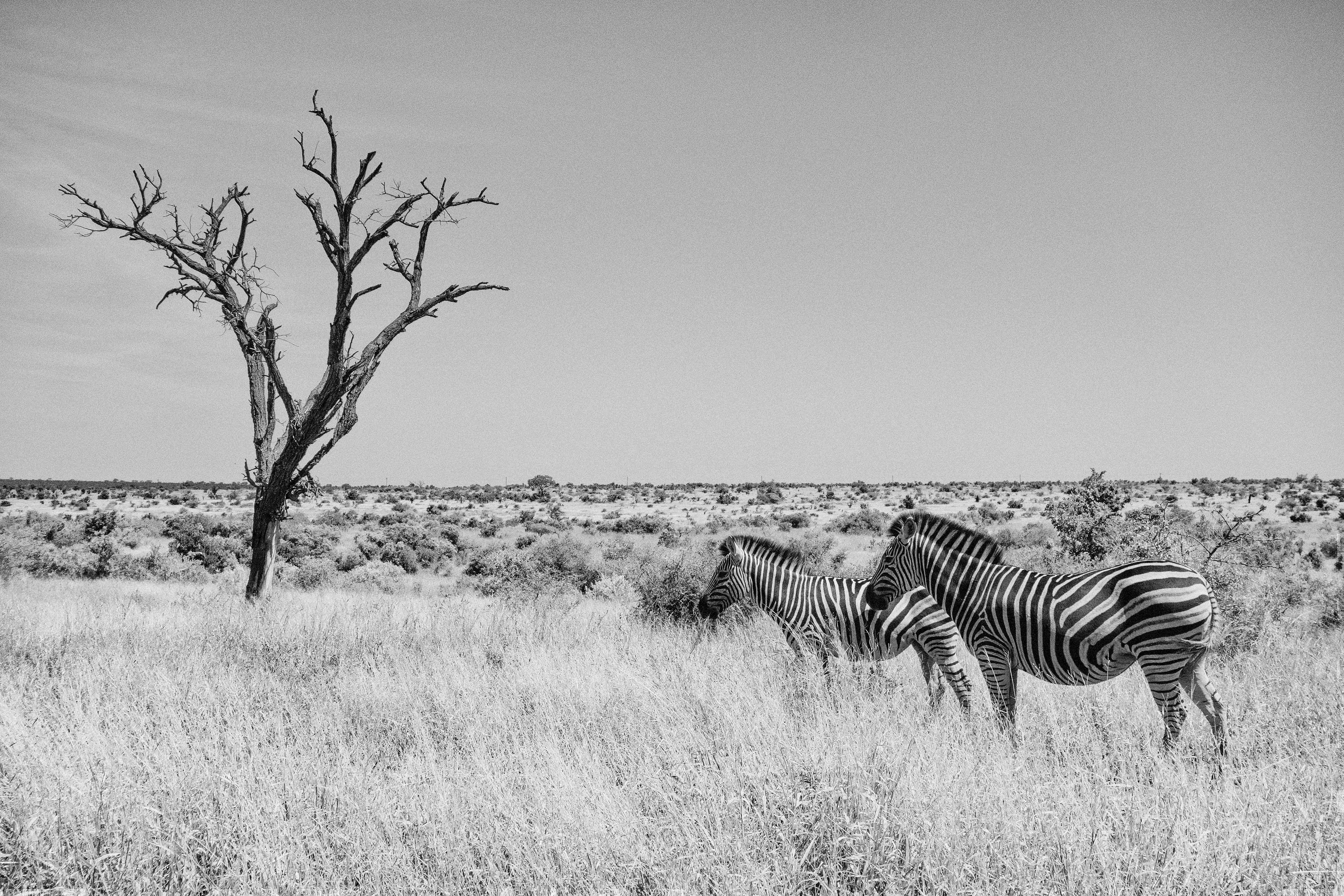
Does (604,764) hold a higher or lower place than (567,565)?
higher

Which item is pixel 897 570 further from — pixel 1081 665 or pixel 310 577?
pixel 310 577

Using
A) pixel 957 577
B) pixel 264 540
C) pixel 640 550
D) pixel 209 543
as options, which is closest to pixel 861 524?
pixel 640 550

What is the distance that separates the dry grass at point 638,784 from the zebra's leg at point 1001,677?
0.35 m

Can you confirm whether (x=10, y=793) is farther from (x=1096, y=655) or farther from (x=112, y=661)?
(x=1096, y=655)

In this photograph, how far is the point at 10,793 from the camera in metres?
4.33

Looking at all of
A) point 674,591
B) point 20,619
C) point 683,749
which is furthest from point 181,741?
point 674,591

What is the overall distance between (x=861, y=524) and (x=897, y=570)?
1233 inches

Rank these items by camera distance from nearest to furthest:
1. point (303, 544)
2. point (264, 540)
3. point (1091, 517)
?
1. point (264, 540)
2. point (1091, 517)
3. point (303, 544)

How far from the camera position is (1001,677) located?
19.8ft

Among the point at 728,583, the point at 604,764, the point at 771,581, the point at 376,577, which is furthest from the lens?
the point at 376,577

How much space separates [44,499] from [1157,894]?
81.5m

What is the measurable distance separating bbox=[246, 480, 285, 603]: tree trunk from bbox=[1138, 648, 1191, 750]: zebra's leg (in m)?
12.6

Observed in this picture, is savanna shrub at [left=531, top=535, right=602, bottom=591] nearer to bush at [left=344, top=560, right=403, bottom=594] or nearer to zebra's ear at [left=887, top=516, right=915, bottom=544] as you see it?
bush at [left=344, top=560, right=403, bottom=594]

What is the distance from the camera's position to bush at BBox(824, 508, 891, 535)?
35.9m
